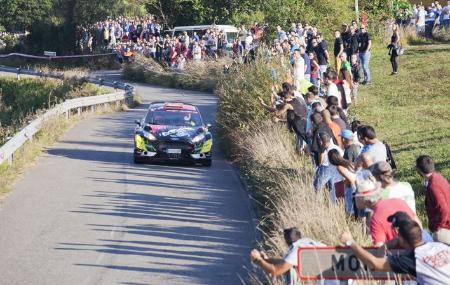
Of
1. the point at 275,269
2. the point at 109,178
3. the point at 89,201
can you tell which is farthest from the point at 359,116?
the point at 275,269

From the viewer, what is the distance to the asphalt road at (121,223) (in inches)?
525

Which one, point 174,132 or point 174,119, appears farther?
point 174,119

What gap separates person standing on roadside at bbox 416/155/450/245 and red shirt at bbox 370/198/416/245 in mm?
519

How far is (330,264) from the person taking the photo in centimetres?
812

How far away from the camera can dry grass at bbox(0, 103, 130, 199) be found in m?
20.4

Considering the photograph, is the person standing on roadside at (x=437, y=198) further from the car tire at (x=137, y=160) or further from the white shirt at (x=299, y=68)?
the white shirt at (x=299, y=68)

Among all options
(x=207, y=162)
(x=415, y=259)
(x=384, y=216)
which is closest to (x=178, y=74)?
(x=207, y=162)

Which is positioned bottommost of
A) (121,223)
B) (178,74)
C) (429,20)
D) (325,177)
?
(178,74)

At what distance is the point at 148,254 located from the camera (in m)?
14.3

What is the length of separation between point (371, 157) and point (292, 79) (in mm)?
11813

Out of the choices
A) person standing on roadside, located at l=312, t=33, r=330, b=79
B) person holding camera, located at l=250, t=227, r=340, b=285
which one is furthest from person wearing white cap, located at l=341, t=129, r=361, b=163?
person standing on roadside, located at l=312, t=33, r=330, b=79

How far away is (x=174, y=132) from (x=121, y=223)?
752cm

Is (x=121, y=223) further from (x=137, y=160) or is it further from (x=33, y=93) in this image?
(x=33, y=93)

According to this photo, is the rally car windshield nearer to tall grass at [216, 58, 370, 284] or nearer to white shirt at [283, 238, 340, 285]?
tall grass at [216, 58, 370, 284]
